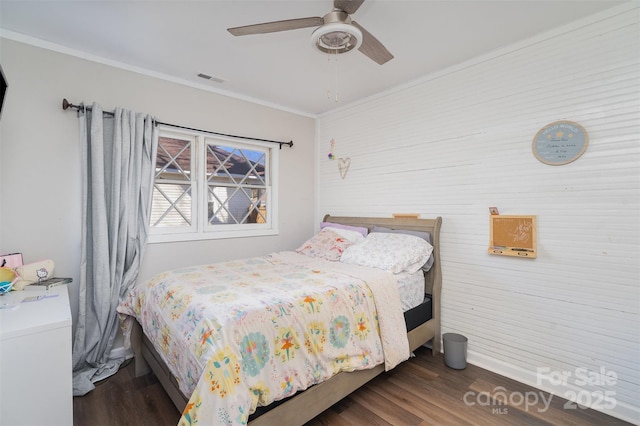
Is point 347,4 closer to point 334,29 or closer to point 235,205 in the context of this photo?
point 334,29

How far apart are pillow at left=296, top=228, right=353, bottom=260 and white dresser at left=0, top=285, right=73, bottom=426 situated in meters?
2.03

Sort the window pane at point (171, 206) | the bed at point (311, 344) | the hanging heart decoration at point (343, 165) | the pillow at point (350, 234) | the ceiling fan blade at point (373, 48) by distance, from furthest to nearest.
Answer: the hanging heart decoration at point (343, 165) → the pillow at point (350, 234) → the window pane at point (171, 206) → the ceiling fan blade at point (373, 48) → the bed at point (311, 344)

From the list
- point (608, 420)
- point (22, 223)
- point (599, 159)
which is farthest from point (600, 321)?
point (22, 223)

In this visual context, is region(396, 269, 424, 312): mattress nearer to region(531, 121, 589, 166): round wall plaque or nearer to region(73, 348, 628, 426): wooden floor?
region(73, 348, 628, 426): wooden floor

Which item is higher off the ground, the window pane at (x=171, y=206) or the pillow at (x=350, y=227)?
the window pane at (x=171, y=206)

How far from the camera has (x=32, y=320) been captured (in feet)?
4.51

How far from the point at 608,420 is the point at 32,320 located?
3.33m

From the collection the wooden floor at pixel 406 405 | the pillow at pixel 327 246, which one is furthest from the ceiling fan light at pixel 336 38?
the wooden floor at pixel 406 405

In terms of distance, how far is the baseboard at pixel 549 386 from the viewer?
1.82 m

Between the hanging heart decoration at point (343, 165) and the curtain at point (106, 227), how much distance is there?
2.17 metres

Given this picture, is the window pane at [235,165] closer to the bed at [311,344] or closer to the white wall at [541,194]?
the bed at [311,344]

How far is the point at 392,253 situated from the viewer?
8.35 feet

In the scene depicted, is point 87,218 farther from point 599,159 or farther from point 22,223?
point 599,159

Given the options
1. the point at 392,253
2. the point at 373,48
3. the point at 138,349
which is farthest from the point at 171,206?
the point at 373,48
